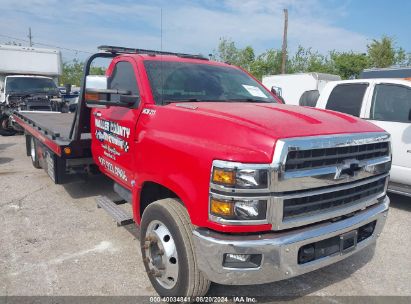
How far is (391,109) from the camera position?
18.4ft

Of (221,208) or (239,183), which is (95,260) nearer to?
(221,208)

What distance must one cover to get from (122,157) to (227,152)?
173cm

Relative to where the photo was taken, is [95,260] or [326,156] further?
[95,260]

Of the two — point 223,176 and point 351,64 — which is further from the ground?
point 351,64

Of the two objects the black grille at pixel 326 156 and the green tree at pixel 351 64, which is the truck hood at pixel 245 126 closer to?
the black grille at pixel 326 156

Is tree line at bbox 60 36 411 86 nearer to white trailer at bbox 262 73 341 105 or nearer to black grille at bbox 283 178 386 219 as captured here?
white trailer at bbox 262 73 341 105

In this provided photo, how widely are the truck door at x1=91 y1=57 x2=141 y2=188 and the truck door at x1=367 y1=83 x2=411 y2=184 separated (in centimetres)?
384

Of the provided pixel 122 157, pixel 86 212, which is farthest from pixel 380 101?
pixel 86 212

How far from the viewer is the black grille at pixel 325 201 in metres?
2.45

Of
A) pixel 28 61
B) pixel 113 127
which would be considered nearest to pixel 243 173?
pixel 113 127

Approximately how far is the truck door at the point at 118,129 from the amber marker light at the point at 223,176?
1.33 metres

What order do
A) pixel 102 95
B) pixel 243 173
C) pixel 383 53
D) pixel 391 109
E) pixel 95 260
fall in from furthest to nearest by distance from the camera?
pixel 383 53
pixel 391 109
pixel 95 260
pixel 102 95
pixel 243 173

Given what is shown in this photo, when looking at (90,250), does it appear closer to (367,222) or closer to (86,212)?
(86,212)

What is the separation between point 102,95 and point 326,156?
2122mm
